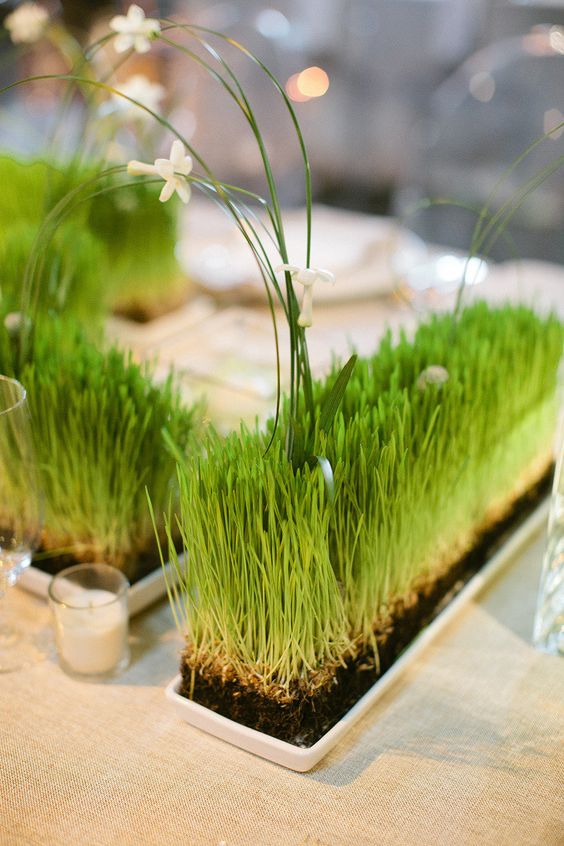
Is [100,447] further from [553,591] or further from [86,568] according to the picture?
[553,591]

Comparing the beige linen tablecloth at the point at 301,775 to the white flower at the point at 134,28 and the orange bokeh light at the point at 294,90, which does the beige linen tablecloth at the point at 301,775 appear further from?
the orange bokeh light at the point at 294,90

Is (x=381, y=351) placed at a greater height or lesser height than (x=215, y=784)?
greater

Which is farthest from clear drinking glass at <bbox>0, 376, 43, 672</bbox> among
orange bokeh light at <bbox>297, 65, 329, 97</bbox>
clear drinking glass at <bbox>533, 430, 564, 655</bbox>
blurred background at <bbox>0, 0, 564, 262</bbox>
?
orange bokeh light at <bbox>297, 65, 329, 97</bbox>

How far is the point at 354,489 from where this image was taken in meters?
0.64

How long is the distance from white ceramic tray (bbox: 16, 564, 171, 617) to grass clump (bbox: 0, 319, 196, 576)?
25mm

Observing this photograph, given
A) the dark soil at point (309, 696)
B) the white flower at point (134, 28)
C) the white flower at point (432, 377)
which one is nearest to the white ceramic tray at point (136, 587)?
the dark soil at point (309, 696)

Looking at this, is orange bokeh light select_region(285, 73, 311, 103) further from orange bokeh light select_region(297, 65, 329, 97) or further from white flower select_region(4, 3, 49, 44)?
white flower select_region(4, 3, 49, 44)

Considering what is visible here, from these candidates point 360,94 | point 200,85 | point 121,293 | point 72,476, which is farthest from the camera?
point 360,94

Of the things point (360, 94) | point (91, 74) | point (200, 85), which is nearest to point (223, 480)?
point (91, 74)

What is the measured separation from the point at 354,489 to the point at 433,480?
0.11 metres

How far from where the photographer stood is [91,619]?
2.22ft

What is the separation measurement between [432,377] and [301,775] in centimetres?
32

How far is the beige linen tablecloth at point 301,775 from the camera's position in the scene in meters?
0.56

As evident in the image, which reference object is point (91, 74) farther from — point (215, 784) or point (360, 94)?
point (360, 94)
